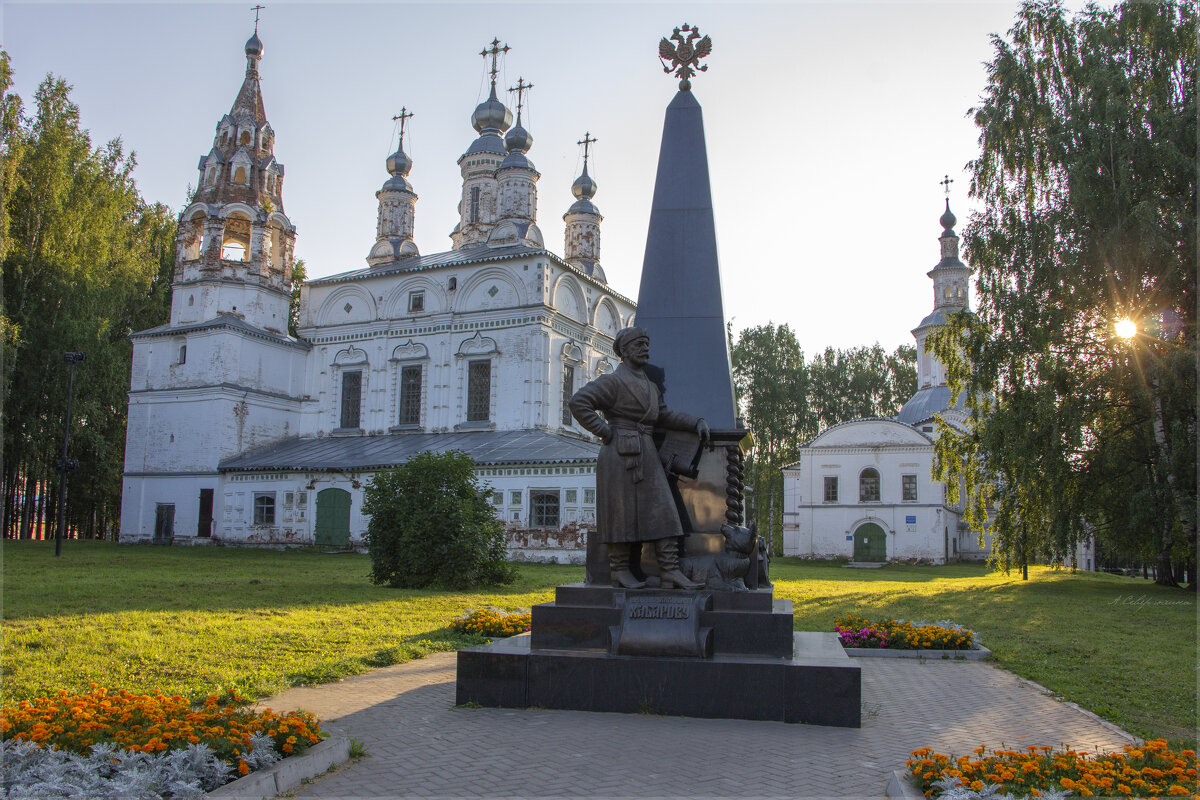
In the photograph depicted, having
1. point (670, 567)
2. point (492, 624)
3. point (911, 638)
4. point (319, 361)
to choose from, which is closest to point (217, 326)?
point (319, 361)

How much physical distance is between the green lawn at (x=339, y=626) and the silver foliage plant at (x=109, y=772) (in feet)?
7.52

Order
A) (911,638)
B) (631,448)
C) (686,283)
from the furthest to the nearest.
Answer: (911,638)
(686,283)
(631,448)

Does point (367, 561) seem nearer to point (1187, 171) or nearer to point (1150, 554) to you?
point (1150, 554)

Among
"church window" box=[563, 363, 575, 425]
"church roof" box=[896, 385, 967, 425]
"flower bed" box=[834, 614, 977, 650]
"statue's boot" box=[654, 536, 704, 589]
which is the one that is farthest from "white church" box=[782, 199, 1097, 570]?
"statue's boot" box=[654, 536, 704, 589]

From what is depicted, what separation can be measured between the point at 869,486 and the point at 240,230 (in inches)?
1021

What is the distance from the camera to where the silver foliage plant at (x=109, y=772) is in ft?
11.2

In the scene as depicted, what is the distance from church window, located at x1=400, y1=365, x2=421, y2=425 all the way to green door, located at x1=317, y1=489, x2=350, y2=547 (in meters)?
4.60

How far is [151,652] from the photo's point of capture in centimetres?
745

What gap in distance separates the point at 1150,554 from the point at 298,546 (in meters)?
23.5

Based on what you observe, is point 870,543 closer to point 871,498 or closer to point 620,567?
point 871,498

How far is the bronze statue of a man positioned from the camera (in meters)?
6.03

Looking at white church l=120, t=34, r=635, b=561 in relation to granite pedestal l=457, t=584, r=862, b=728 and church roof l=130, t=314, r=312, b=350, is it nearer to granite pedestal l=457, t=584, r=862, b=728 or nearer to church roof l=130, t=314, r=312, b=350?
church roof l=130, t=314, r=312, b=350

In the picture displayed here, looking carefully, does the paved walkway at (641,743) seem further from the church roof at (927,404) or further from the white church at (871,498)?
the church roof at (927,404)

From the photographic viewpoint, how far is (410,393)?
31.8m
